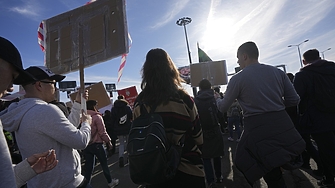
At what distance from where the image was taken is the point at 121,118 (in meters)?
6.17

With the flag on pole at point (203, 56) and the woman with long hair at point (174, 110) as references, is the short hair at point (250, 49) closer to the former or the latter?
the woman with long hair at point (174, 110)

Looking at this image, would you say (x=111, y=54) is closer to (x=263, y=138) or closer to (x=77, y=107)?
(x=77, y=107)

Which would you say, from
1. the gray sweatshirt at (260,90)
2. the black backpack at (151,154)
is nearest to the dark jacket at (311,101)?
the gray sweatshirt at (260,90)

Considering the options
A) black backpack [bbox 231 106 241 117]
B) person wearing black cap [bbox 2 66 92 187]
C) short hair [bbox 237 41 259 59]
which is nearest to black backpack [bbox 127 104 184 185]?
person wearing black cap [bbox 2 66 92 187]

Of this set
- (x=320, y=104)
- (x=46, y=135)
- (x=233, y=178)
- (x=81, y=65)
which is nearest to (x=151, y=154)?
(x=46, y=135)

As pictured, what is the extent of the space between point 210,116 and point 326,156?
170 cm

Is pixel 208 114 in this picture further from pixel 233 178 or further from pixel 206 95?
pixel 233 178

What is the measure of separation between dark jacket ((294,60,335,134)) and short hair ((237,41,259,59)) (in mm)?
1135

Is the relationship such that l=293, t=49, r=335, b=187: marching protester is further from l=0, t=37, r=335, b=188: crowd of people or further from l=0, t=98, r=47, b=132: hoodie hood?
l=0, t=98, r=47, b=132: hoodie hood

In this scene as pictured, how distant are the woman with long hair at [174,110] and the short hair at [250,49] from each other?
1.02 metres

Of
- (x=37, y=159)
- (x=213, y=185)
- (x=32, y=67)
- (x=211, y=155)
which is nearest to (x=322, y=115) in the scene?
(x=211, y=155)

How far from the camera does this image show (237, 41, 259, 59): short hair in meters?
2.44

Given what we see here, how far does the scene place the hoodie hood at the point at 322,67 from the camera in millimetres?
2923

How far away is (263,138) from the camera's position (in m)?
2.10
